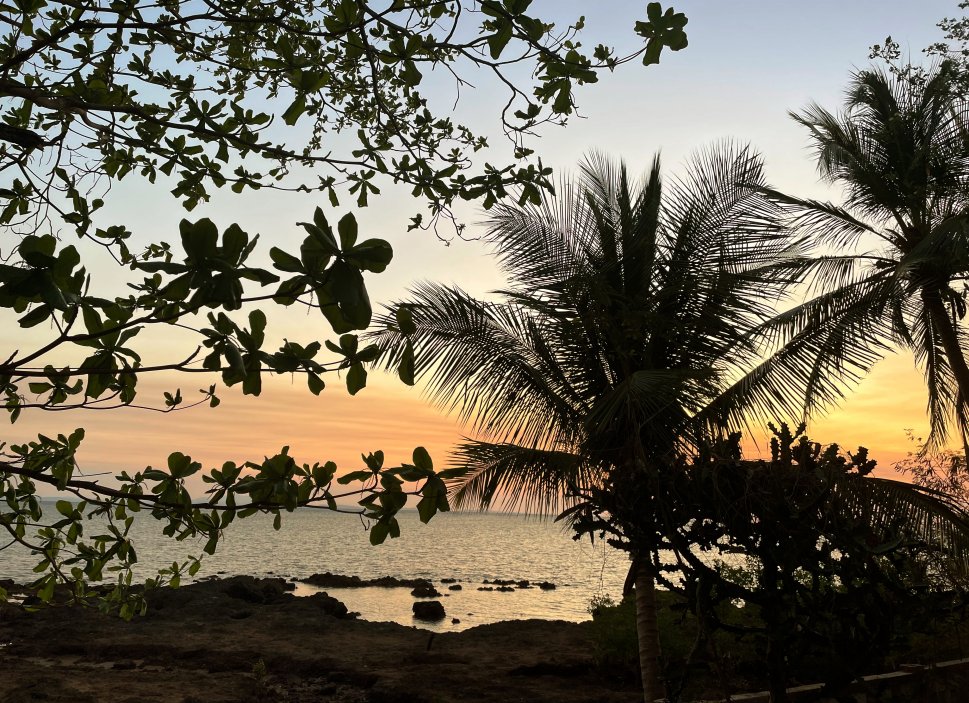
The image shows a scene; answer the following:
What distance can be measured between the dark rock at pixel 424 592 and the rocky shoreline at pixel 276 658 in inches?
617

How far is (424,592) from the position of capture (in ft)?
128

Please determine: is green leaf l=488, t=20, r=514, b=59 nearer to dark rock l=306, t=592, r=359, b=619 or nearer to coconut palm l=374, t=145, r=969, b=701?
coconut palm l=374, t=145, r=969, b=701

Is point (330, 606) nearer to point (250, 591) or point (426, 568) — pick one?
point (250, 591)

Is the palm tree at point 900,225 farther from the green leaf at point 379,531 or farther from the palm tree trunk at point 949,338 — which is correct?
the green leaf at point 379,531

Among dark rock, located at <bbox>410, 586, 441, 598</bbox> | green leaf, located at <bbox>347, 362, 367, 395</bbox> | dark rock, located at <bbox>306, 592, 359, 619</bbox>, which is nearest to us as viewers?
green leaf, located at <bbox>347, 362, 367, 395</bbox>

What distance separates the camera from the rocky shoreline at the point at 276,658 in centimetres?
1216

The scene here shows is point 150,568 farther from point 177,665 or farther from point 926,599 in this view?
point 926,599

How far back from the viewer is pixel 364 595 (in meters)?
37.8

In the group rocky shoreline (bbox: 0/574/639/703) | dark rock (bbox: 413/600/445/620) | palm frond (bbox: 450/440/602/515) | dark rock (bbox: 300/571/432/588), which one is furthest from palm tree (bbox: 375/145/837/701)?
dark rock (bbox: 300/571/432/588)

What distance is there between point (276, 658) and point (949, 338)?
552 inches

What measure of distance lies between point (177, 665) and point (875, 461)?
14312 mm

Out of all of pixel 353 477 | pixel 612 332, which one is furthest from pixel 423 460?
pixel 612 332

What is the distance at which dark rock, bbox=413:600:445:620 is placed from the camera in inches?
1154

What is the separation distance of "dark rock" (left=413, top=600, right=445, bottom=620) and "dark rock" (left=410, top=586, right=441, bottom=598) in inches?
326
